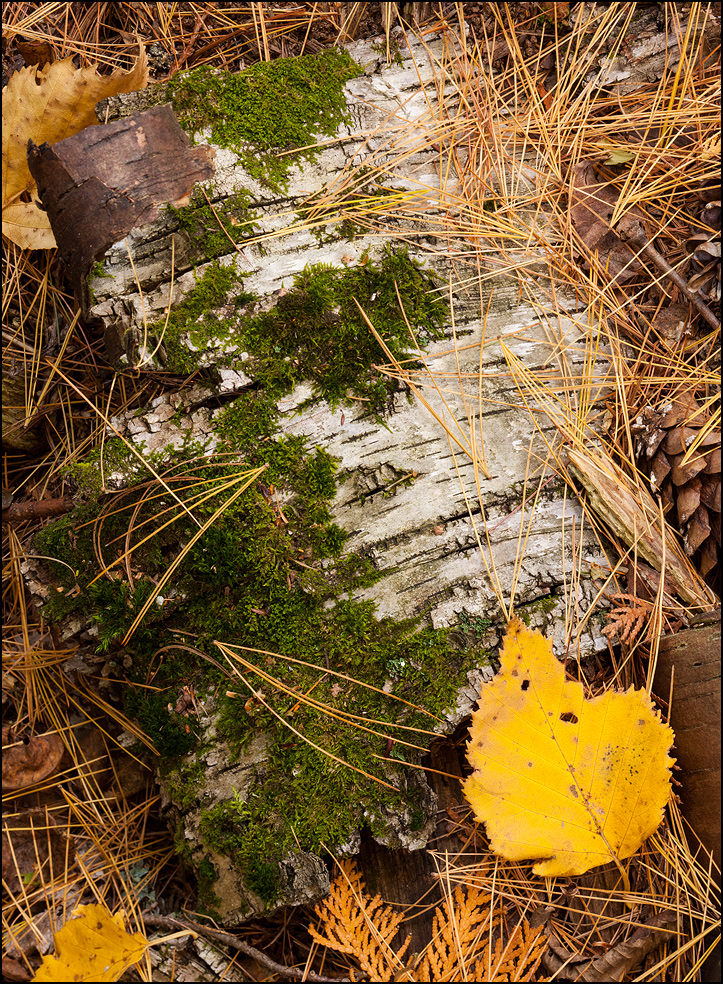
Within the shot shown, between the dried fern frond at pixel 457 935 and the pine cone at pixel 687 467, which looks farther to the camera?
the pine cone at pixel 687 467

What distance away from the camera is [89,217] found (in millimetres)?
1921

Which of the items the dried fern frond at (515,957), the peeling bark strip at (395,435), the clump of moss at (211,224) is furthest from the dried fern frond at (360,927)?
the clump of moss at (211,224)

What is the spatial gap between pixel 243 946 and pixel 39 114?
308 cm

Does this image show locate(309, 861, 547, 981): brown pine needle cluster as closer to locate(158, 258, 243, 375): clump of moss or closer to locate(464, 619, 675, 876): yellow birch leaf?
locate(464, 619, 675, 876): yellow birch leaf

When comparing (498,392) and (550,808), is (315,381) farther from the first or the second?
(550,808)

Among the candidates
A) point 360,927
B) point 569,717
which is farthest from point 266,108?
point 360,927

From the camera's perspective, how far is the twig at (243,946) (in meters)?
1.85

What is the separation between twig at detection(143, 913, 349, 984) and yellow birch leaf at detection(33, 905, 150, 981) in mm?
117

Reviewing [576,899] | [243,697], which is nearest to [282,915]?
[243,697]

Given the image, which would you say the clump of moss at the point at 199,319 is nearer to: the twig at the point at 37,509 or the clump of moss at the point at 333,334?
the clump of moss at the point at 333,334

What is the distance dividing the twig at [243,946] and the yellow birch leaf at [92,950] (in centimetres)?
12

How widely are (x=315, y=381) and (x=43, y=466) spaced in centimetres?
134

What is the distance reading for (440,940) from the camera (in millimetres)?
1868

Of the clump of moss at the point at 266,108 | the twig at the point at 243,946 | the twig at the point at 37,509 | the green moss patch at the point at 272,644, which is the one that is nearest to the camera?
the green moss patch at the point at 272,644
